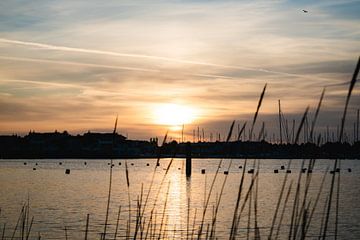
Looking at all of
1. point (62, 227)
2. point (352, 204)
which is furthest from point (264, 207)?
point (62, 227)

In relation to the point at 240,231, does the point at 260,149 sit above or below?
above

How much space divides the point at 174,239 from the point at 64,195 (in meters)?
39.2

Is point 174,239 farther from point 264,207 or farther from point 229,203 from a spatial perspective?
point 229,203

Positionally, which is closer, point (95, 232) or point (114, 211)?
point (95, 232)

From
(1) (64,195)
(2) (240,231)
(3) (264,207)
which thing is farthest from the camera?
(1) (64,195)

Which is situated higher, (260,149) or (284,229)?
(260,149)

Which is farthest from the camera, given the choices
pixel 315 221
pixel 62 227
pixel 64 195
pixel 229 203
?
pixel 64 195

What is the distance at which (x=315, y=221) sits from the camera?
133ft

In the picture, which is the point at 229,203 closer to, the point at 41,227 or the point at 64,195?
the point at 64,195

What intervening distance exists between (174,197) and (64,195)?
12744 mm

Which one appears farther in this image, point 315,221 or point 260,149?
point 315,221

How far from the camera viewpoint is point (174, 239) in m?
30.0

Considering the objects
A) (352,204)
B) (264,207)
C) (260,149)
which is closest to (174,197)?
(264,207)

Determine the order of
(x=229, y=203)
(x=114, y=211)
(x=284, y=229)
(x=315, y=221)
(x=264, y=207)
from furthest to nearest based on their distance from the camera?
(x=229, y=203) < (x=264, y=207) < (x=114, y=211) < (x=315, y=221) < (x=284, y=229)
